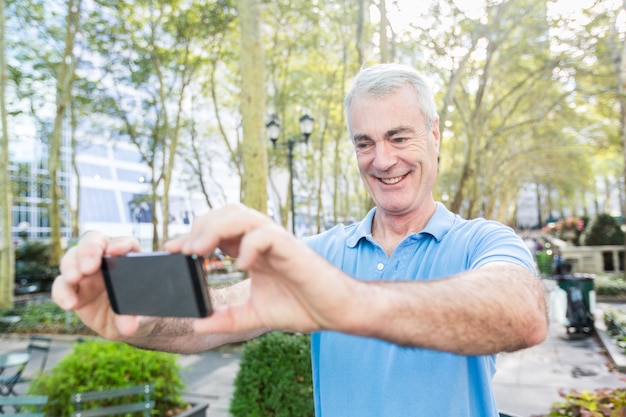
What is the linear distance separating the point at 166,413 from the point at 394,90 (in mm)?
4894

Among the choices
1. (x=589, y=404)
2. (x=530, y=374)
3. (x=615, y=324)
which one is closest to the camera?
(x=589, y=404)

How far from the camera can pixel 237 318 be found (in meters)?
0.95

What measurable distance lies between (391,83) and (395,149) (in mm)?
214

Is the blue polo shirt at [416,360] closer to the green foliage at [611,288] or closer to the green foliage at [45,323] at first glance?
the green foliage at [45,323]

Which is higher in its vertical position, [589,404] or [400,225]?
[400,225]

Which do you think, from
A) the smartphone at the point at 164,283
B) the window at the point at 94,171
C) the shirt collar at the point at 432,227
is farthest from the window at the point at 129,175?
the smartphone at the point at 164,283

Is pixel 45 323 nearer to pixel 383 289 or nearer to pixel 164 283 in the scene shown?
pixel 164 283

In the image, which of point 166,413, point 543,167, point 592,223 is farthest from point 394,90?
point 543,167

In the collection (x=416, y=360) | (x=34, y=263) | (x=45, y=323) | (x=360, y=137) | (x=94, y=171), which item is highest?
(x=94, y=171)

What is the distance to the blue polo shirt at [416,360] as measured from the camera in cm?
152

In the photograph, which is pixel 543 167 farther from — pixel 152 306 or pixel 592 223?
pixel 152 306

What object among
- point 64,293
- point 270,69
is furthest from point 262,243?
point 270,69

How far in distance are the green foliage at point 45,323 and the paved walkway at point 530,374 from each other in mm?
2651

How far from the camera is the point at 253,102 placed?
933 centimetres
